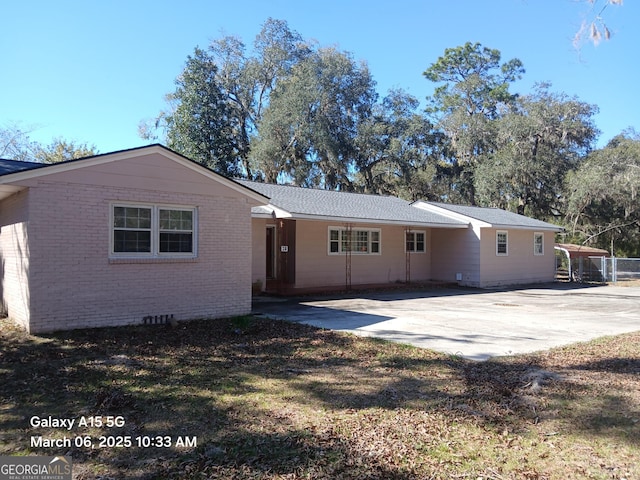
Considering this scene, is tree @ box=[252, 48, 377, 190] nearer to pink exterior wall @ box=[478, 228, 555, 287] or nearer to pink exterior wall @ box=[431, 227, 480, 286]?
pink exterior wall @ box=[431, 227, 480, 286]

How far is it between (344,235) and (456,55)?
32.1 metres

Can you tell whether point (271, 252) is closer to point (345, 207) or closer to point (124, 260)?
point (345, 207)

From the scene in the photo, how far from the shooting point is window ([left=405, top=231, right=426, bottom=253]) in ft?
62.5

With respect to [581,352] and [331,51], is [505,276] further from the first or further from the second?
[331,51]

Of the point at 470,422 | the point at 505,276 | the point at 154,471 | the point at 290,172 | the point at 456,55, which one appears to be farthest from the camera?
the point at 456,55

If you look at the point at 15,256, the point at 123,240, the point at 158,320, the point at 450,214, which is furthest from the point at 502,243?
the point at 15,256

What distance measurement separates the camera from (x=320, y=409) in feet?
15.0

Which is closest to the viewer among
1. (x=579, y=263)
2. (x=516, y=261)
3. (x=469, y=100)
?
(x=516, y=261)

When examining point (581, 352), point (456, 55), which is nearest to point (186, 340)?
point (581, 352)

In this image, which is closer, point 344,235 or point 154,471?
point 154,471

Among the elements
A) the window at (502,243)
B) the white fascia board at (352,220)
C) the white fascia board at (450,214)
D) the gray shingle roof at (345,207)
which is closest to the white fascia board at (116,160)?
the white fascia board at (352,220)

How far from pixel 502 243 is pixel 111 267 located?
16387mm

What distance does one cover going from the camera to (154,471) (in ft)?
10.9

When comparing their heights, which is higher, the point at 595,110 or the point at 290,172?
the point at 595,110
